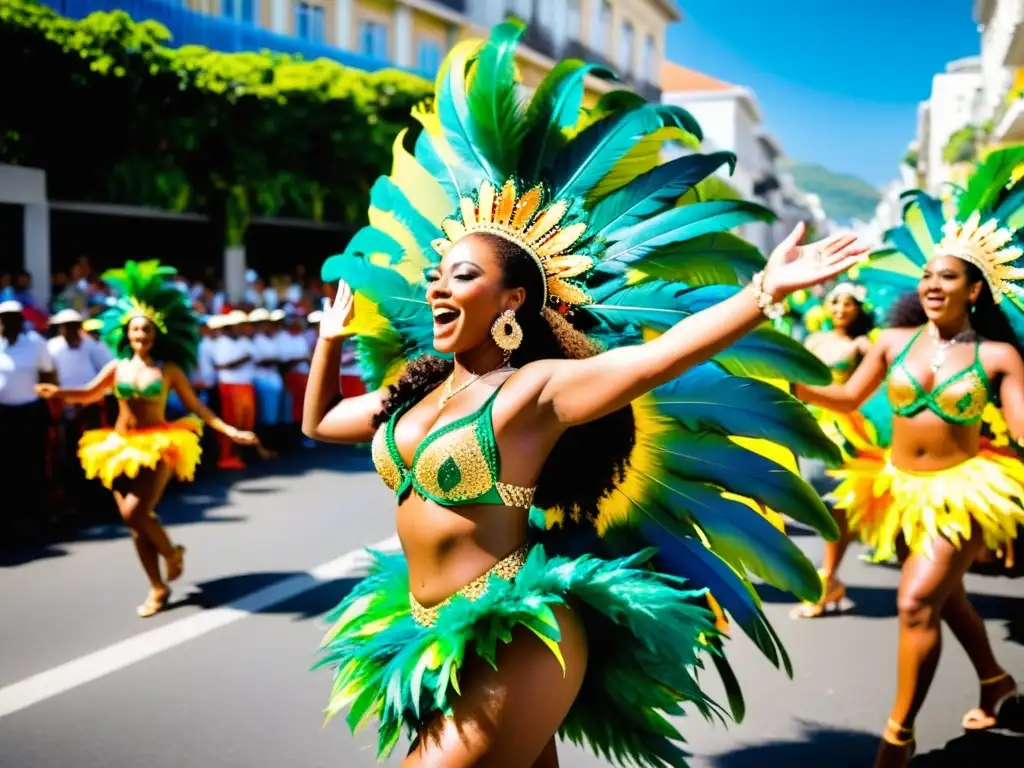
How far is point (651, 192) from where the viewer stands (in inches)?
121

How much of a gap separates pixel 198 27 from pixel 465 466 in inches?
809

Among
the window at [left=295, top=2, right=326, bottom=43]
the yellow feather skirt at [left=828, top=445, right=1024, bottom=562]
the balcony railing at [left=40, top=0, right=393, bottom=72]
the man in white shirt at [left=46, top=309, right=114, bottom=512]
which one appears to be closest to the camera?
the yellow feather skirt at [left=828, top=445, right=1024, bottom=562]

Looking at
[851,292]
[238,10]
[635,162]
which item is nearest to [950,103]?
[238,10]

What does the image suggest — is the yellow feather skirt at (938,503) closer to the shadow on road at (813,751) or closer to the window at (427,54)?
the shadow on road at (813,751)

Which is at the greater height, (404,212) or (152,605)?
(404,212)

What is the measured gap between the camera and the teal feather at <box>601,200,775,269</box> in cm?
298

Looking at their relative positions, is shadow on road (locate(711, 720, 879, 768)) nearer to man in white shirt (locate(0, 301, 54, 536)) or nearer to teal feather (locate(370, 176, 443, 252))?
teal feather (locate(370, 176, 443, 252))

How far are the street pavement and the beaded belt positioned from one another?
5.25 feet

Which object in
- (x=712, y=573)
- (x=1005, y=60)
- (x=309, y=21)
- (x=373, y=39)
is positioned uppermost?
(x=373, y=39)

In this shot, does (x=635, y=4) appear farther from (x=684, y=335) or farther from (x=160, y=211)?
(x=684, y=335)

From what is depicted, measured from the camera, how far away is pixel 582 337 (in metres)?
2.97

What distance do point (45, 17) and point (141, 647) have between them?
11751 millimetres

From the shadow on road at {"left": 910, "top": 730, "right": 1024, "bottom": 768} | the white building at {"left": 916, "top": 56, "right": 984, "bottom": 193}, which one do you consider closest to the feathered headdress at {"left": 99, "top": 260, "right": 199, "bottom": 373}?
the shadow on road at {"left": 910, "top": 730, "right": 1024, "bottom": 768}

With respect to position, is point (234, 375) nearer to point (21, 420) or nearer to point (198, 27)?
point (21, 420)
